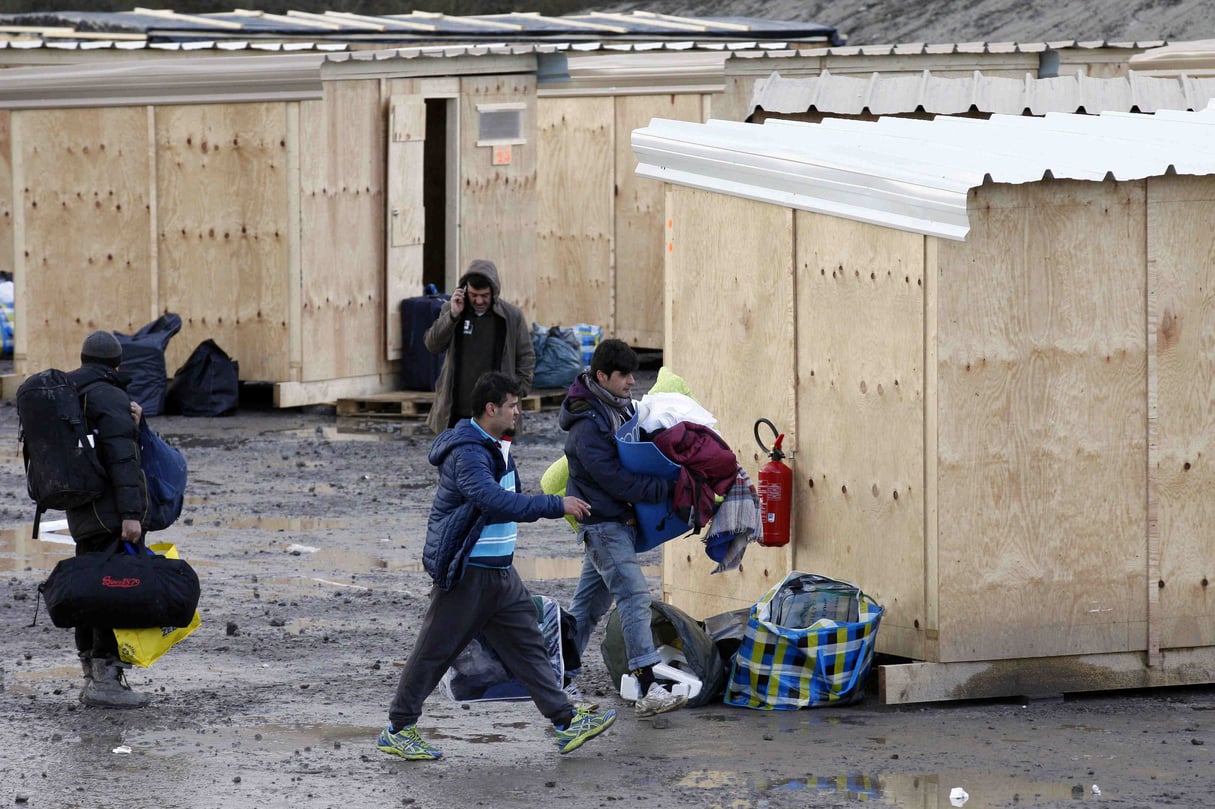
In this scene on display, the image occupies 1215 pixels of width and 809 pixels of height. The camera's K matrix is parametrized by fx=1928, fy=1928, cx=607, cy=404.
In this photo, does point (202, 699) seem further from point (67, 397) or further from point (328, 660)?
point (67, 397)

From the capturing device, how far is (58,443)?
328 inches

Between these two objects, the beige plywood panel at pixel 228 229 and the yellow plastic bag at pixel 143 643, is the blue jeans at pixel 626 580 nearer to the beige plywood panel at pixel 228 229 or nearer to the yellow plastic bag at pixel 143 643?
the yellow plastic bag at pixel 143 643

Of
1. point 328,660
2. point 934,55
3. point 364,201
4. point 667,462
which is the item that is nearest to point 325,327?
point 364,201

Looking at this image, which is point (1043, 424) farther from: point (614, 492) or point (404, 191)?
point (404, 191)

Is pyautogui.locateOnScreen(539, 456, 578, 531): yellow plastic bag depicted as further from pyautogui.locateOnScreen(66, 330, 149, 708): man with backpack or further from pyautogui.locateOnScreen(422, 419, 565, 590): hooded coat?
pyautogui.locateOnScreen(66, 330, 149, 708): man with backpack

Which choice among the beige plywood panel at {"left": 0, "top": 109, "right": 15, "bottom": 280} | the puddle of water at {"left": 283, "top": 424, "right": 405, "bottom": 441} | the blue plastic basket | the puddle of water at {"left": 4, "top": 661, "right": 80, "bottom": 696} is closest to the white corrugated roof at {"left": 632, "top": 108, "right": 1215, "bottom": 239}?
the blue plastic basket

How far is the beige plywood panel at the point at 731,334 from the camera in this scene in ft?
30.1

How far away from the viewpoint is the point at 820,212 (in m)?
8.82

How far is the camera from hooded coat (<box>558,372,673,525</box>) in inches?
329

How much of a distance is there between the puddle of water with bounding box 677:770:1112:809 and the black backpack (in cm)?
296

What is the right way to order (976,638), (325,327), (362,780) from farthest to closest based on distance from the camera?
(325,327), (976,638), (362,780)

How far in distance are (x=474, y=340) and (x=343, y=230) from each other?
192 inches

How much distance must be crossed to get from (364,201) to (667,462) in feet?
33.2

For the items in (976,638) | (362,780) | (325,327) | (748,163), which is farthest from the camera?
(325,327)
